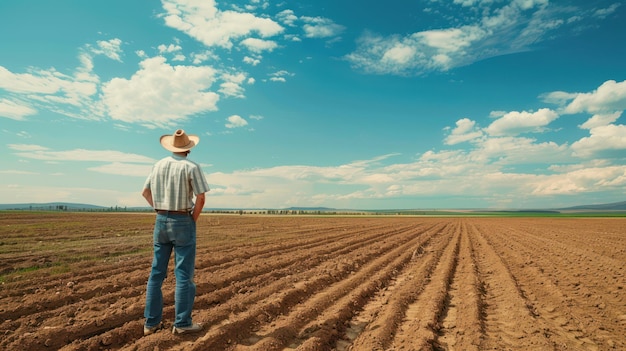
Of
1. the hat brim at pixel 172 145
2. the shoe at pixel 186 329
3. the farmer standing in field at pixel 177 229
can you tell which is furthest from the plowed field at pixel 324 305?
the hat brim at pixel 172 145

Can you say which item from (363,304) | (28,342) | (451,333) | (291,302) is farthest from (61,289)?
(451,333)

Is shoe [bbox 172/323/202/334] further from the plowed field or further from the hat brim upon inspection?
the hat brim

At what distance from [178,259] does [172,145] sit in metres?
1.46

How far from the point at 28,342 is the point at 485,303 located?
274 inches

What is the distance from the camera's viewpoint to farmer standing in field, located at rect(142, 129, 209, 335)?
4.27 meters

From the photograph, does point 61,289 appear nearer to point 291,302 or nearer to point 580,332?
point 291,302

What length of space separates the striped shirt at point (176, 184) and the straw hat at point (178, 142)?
6.9 inches

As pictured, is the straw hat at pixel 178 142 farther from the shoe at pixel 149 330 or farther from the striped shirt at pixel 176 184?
the shoe at pixel 149 330

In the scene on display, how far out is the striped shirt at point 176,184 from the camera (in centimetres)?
430

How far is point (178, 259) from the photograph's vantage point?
4277 mm

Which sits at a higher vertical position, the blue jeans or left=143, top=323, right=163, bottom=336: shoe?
the blue jeans

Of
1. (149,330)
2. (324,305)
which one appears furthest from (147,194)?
(324,305)

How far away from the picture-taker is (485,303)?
641 cm

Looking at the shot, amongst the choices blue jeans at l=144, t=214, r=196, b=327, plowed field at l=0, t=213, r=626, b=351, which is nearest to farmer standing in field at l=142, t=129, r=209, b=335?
blue jeans at l=144, t=214, r=196, b=327
